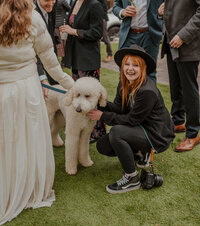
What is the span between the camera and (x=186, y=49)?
292 centimetres

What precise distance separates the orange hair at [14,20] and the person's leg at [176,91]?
1.97m

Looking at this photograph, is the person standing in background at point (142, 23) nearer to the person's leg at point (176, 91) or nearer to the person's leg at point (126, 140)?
the person's leg at point (176, 91)

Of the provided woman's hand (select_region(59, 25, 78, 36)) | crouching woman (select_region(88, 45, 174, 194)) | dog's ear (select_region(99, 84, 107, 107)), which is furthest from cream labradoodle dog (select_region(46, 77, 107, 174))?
woman's hand (select_region(59, 25, 78, 36))

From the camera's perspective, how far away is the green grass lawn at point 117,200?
90.0 inches

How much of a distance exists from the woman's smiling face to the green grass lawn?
1.07 metres

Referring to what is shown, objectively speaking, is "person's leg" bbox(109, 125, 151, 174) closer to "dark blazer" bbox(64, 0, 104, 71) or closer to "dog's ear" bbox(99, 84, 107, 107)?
"dog's ear" bbox(99, 84, 107, 107)

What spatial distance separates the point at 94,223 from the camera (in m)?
2.26

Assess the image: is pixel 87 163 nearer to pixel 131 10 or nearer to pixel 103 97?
pixel 103 97

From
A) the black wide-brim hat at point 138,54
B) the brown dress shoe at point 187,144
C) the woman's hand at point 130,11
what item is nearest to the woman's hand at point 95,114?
the black wide-brim hat at point 138,54

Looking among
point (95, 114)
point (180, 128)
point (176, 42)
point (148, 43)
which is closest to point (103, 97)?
point (95, 114)

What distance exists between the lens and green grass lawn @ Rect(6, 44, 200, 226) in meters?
2.29

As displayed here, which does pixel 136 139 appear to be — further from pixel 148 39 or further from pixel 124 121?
pixel 148 39

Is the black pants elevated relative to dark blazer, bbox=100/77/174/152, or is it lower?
lower

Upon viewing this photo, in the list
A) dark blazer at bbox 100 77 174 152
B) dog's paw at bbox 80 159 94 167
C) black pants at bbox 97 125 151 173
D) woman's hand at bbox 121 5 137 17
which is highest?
woman's hand at bbox 121 5 137 17
